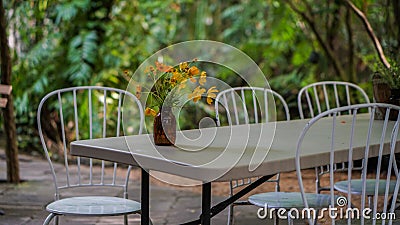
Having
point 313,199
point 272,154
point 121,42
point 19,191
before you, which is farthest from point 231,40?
point 272,154

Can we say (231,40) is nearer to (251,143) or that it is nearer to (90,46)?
(90,46)

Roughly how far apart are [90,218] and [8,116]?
1181mm

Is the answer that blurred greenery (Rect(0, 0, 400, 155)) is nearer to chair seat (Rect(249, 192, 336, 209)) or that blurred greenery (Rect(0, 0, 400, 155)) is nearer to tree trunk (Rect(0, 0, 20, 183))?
tree trunk (Rect(0, 0, 20, 183))

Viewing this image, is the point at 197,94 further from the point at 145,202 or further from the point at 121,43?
the point at 121,43

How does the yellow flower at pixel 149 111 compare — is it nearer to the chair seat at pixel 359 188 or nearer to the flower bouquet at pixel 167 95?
the flower bouquet at pixel 167 95

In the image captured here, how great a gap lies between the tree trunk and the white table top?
2.34 metres

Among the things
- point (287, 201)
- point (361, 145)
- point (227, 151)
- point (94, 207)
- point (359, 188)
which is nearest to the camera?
point (227, 151)

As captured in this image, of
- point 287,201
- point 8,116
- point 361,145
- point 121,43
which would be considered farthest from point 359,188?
point 121,43

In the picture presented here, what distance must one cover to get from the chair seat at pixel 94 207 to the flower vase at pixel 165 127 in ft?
1.30

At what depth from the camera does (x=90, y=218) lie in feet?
13.7

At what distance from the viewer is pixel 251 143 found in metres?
2.53

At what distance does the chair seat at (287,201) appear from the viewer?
279cm

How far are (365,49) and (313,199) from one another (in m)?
5.40

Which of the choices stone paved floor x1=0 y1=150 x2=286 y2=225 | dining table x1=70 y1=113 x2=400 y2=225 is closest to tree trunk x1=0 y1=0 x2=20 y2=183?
stone paved floor x1=0 y1=150 x2=286 y2=225
